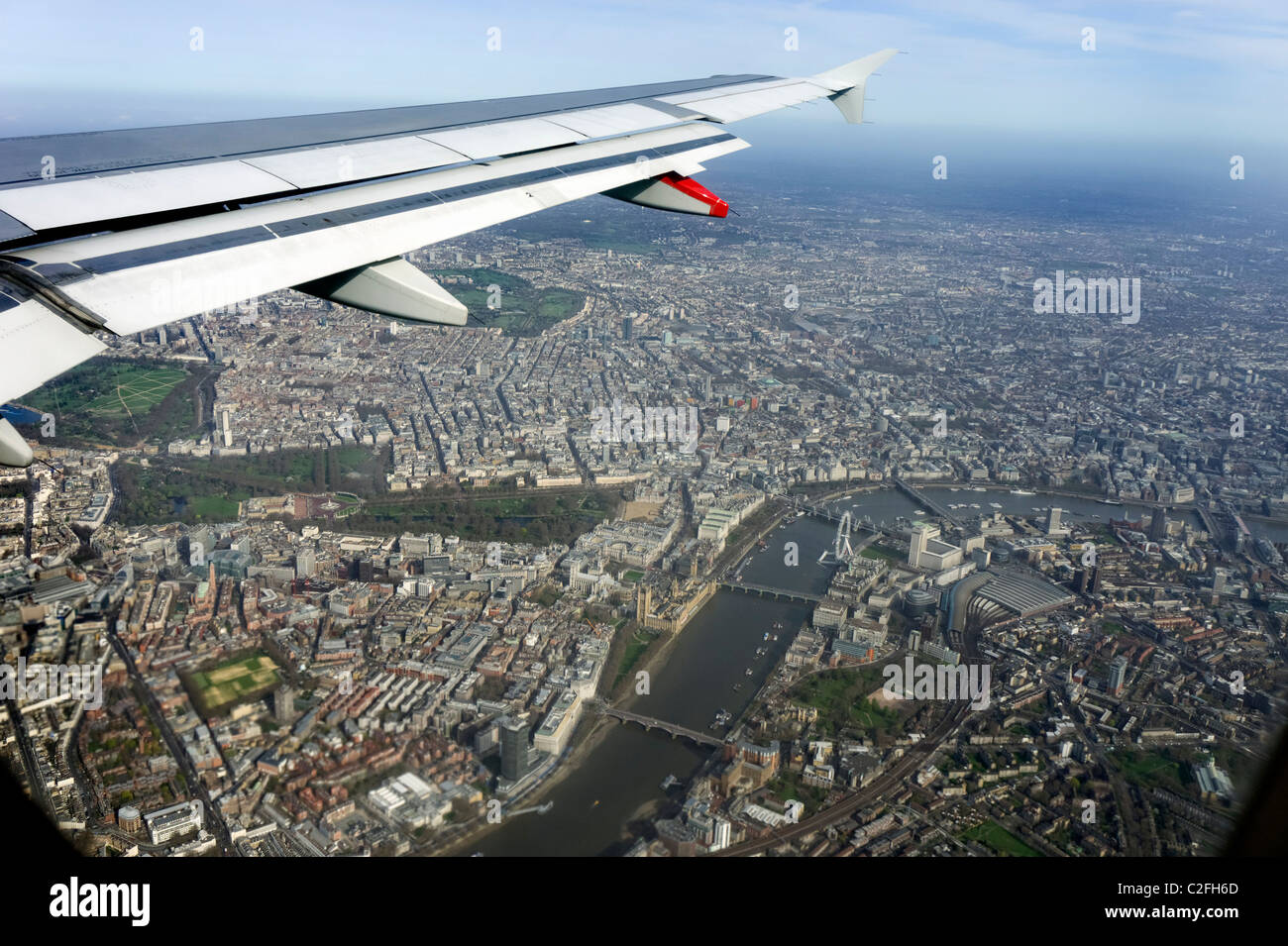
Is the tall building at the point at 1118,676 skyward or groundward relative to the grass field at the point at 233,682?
groundward

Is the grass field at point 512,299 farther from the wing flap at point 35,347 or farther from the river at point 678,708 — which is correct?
the wing flap at point 35,347

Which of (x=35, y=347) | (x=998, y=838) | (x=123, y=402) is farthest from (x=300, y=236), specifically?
(x=123, y=402)

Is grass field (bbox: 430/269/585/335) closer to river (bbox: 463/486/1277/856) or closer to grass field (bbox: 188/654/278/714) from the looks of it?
river (bbox: 463/486/1277/856)

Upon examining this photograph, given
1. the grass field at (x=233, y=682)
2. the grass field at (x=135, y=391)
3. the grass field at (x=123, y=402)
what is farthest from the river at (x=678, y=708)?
the grass field at (x=135, y=391)

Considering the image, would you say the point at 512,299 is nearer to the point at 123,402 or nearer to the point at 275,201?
the point at 123,402
